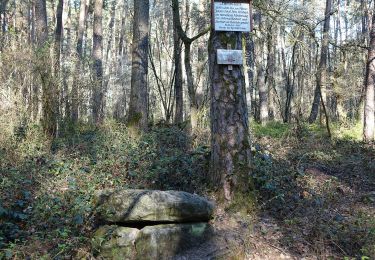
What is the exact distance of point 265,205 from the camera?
17.9ft

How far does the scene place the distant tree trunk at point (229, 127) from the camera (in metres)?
5.33

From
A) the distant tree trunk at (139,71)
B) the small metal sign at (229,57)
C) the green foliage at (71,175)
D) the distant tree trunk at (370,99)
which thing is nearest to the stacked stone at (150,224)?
the green foliage at (71,175)

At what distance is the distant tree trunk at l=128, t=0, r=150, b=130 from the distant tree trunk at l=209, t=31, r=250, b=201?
412 centimetres

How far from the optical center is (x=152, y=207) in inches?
176

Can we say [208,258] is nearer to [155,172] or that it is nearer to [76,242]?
[76,242]

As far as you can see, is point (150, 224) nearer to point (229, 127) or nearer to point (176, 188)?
point (176, 188)

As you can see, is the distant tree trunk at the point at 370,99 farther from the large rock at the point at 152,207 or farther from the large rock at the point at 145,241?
the large rock at the point at 145,241

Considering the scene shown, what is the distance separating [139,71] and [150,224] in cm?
563

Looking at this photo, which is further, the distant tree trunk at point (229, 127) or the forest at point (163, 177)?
the distant tree trunk at point (229, 127)

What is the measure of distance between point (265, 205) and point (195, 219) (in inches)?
50.5

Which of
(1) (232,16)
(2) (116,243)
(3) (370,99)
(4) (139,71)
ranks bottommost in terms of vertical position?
(2) (116,243)

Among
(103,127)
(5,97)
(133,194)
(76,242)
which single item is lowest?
(76,242)

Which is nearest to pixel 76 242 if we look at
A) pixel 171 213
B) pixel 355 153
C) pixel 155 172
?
pixel 171 213

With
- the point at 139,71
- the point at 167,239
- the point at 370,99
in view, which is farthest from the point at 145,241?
the point at 370,99
